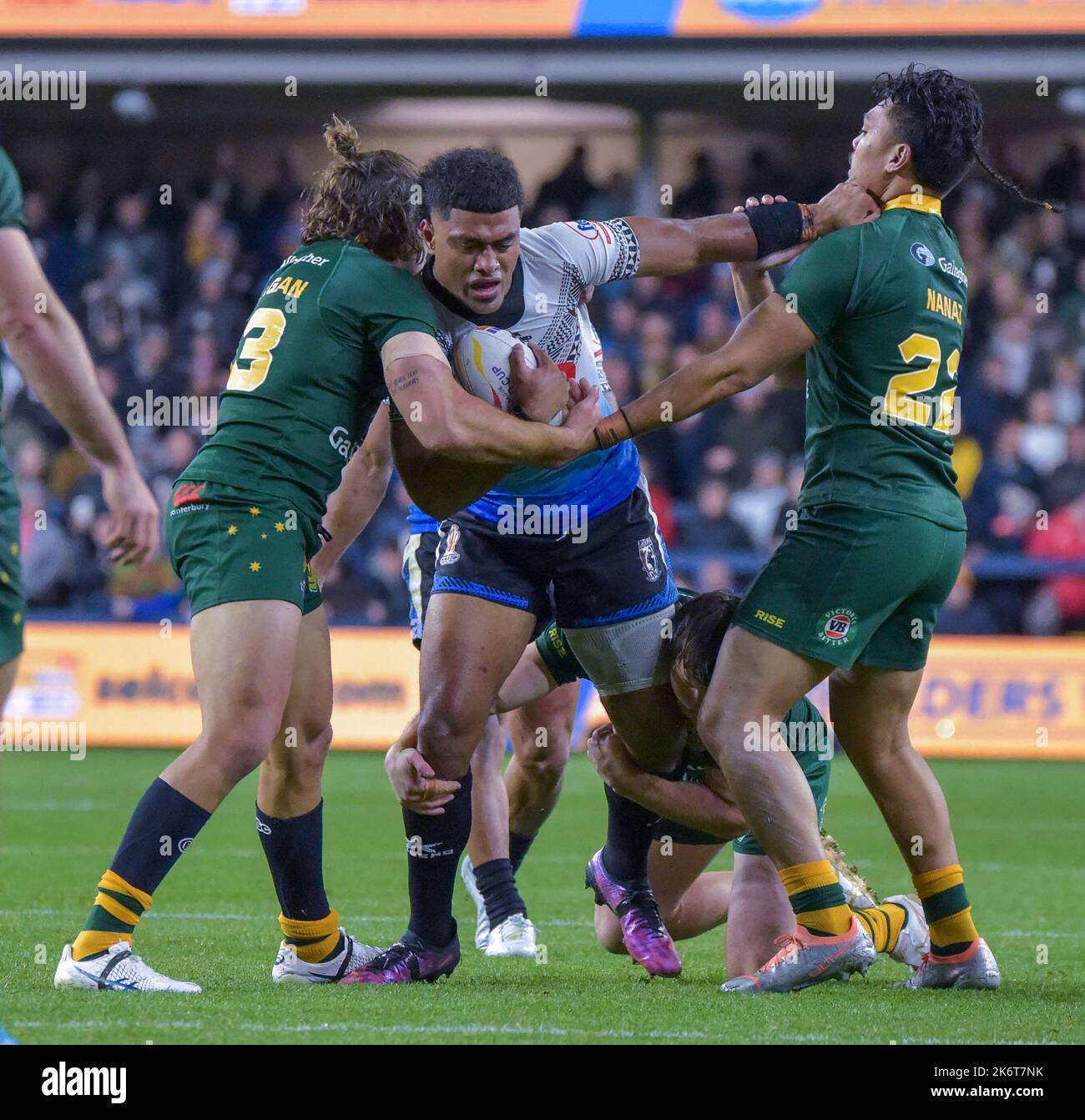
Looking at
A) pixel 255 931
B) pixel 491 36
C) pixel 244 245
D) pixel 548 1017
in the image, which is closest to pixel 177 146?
pixel 244 245

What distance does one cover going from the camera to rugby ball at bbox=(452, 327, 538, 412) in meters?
5.01

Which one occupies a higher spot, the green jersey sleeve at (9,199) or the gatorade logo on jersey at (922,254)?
the gatorade logo on jersey at (922,254)

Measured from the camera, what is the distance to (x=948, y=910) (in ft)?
16.6

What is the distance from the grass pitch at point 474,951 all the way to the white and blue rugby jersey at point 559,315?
4.87 feet

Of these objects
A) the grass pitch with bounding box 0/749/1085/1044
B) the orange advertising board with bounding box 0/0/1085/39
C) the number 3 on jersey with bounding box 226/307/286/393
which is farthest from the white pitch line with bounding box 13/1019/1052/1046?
the orange advertising board with bounding box 0/0/1085/39

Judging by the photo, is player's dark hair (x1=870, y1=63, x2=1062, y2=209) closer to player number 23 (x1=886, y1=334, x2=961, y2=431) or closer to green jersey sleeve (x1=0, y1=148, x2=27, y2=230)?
player number 23 (x1=886, y1=334, x2=961, y2=431)

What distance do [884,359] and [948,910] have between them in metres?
1.64

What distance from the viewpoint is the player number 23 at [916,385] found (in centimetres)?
493

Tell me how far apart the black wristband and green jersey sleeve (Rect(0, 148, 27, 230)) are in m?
2.27

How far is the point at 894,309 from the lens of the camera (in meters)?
4.87

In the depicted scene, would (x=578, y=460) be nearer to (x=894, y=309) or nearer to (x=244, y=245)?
(x=894, y=309)

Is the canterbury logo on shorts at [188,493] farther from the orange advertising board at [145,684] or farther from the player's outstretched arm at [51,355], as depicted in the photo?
the orange advertising board at [145,684]

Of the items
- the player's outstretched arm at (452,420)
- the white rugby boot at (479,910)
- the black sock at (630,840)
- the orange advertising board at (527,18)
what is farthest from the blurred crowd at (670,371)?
the player's outstretched arm at (452,420)

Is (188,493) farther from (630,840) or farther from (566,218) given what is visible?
(566,218)
